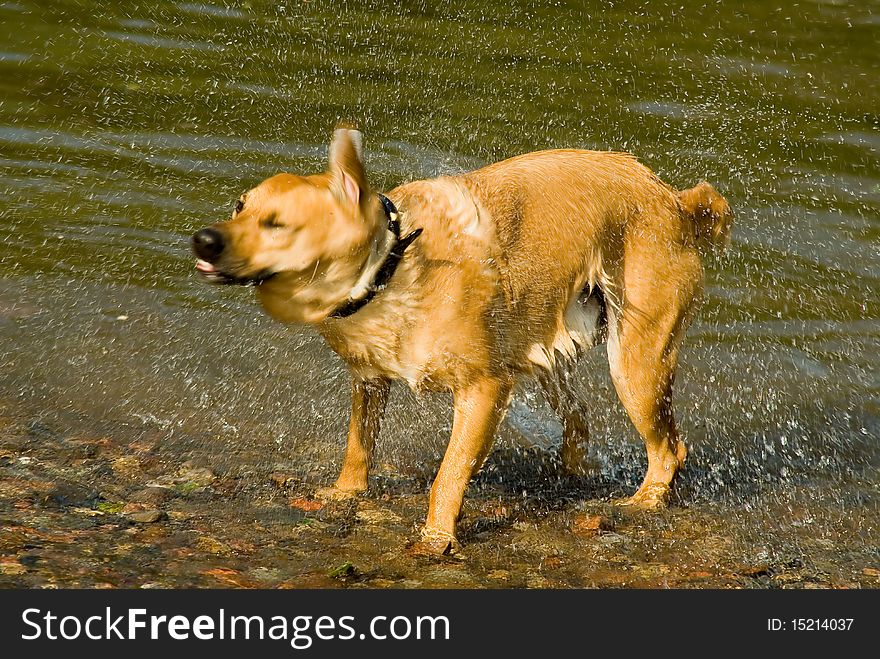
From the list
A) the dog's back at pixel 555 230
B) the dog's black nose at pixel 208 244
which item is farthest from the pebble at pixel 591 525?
the dog's black nose at pixel 208 244

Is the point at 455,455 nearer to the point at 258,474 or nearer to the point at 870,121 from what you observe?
the point at 258,474

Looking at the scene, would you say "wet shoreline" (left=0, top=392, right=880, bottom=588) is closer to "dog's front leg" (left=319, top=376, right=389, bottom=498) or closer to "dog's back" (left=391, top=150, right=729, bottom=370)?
"dog's front leg" (left=319, top=376, right=389, bottom=498)

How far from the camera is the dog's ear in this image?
5.04m

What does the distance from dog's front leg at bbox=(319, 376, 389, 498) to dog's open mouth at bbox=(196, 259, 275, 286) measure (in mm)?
1228

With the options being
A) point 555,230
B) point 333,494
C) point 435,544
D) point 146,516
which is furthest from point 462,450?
point 146,516

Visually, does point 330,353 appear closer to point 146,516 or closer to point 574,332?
point 574,332

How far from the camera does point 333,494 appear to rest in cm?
653

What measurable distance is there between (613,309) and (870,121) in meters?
7.51

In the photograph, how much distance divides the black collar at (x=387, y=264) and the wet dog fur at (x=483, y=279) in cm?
2

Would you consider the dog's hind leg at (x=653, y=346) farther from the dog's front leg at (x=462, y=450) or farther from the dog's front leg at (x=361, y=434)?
the dog's front leg at (x=361, y=434)

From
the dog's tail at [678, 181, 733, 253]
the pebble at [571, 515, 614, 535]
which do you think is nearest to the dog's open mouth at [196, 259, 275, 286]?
the pebble at [571, 515, 614, 535]

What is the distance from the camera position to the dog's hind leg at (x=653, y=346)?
6.47 meters

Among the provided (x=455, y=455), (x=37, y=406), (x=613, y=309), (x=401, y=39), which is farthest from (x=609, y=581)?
(x=401, y=39)

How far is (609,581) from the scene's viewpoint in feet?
19.4
